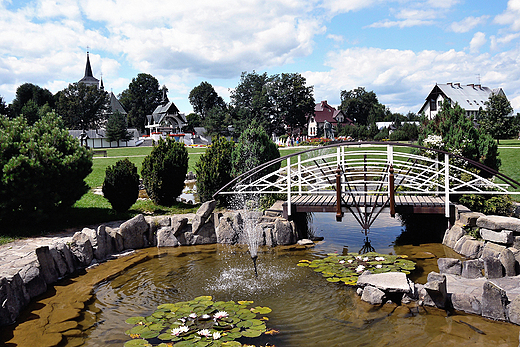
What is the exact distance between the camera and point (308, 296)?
6406 millimetres

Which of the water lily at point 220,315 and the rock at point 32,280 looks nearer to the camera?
the water lily at point 220,315

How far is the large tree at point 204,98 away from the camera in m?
83.9

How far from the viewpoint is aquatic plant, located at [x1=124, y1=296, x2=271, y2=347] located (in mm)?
4938

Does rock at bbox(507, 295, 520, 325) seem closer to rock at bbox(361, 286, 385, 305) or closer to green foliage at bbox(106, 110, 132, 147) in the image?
rock at bbox(361, 286, 385, 305)

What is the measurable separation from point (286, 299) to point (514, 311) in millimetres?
3200

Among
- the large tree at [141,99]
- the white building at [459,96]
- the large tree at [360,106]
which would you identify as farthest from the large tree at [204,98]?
the white building at [459,96]

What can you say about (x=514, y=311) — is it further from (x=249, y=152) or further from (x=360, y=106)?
(x=360, y=106)

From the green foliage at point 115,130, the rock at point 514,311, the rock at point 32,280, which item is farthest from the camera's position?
the green foliage at point 115,130

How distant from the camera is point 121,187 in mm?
10984

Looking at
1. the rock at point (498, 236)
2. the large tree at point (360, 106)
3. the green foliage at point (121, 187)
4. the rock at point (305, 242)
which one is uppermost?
the large tree at point (360, 106)

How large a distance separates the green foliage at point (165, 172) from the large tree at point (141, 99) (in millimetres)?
75136

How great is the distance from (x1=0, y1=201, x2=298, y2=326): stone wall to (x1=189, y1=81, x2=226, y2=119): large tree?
7531 centimetres

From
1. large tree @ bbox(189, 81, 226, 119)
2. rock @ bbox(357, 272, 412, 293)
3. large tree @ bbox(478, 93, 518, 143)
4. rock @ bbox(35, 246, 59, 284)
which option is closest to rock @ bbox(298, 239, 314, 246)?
rock @ bbox(357, 272, 412, 293)

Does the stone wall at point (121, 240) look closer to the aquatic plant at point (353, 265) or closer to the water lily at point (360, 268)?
the aquatic plant at point (353, 265)
